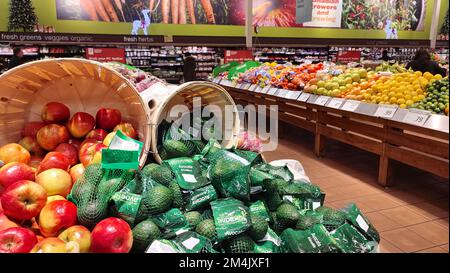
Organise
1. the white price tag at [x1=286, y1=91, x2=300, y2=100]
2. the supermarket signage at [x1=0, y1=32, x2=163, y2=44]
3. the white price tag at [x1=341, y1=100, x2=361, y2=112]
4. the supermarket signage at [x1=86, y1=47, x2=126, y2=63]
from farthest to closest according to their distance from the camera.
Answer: the supermarket signage at [x1=86, y1=47, x2=126, y2=63]
the supermarket signage at [x1=0, y1=32, x2=163, y2=44]
the white price tag at [x1=286, y1=91, x2=300, y2=100]
the white price tag at [x1=341, y1=100, x2=361, y2=112]

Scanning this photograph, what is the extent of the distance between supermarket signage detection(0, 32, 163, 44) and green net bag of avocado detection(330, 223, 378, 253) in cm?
867

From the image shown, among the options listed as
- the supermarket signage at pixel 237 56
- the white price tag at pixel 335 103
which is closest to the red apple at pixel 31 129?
the white price tag at pixel 335 103

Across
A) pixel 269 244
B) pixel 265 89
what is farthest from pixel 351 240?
pixel 265 89

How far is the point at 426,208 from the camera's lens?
9.46ft

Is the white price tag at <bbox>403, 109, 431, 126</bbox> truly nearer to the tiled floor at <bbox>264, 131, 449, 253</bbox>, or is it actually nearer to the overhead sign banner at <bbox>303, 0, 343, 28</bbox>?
the tiled floor at <bbox>264, 131, 449, 253</bbox>

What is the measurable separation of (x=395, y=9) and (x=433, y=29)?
121 inches

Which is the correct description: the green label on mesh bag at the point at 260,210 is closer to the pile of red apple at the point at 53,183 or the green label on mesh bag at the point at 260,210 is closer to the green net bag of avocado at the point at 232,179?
the green net bag of avocado at the point at 232,179

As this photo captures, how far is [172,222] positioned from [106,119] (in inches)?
30.7

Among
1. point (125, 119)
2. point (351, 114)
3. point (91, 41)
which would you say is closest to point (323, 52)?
point (91, 41)

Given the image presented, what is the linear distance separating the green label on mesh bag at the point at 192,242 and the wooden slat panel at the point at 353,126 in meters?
2.77

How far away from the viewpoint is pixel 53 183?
145cm

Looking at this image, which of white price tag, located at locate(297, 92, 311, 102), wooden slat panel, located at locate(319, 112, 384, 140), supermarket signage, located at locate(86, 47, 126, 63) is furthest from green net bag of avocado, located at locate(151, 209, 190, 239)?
supermarket signage, located at locate(86, 47, 126, 63)

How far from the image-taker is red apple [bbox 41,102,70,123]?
1.80m

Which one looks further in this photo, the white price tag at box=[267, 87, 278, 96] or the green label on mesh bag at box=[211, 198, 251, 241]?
the white price tag at box=[267, 87, 278, 96]
